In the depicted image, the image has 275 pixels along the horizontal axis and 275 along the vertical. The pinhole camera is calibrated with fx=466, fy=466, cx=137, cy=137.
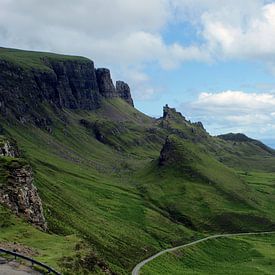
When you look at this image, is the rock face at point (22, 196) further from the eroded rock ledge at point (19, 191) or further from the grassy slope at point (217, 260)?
the grassy slope at point (217, 260)

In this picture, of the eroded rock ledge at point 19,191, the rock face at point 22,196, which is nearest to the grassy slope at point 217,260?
the rock face at point 22,196

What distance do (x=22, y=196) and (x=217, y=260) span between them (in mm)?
100703

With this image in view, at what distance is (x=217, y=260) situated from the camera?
17662 centimetres

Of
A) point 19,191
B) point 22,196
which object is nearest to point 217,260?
point 22,196

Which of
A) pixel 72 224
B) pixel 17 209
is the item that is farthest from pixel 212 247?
pixel 17 209

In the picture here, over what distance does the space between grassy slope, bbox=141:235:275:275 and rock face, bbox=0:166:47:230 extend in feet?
136

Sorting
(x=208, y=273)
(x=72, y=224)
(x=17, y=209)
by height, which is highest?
(x=17, y=209)

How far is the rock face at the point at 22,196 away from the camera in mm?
96119

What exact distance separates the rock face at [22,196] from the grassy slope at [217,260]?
4130cm

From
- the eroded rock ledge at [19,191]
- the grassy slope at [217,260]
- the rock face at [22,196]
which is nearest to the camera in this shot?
the rock face at [22,196]

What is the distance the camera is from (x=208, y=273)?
14912cm

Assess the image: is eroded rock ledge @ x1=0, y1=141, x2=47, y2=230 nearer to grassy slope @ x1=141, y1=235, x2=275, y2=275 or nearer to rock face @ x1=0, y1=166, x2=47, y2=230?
rock face @ x1=0, y1=166, x2=47, y2=230

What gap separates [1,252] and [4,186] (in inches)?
1400

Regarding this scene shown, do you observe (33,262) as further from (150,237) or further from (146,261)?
(150,237)
